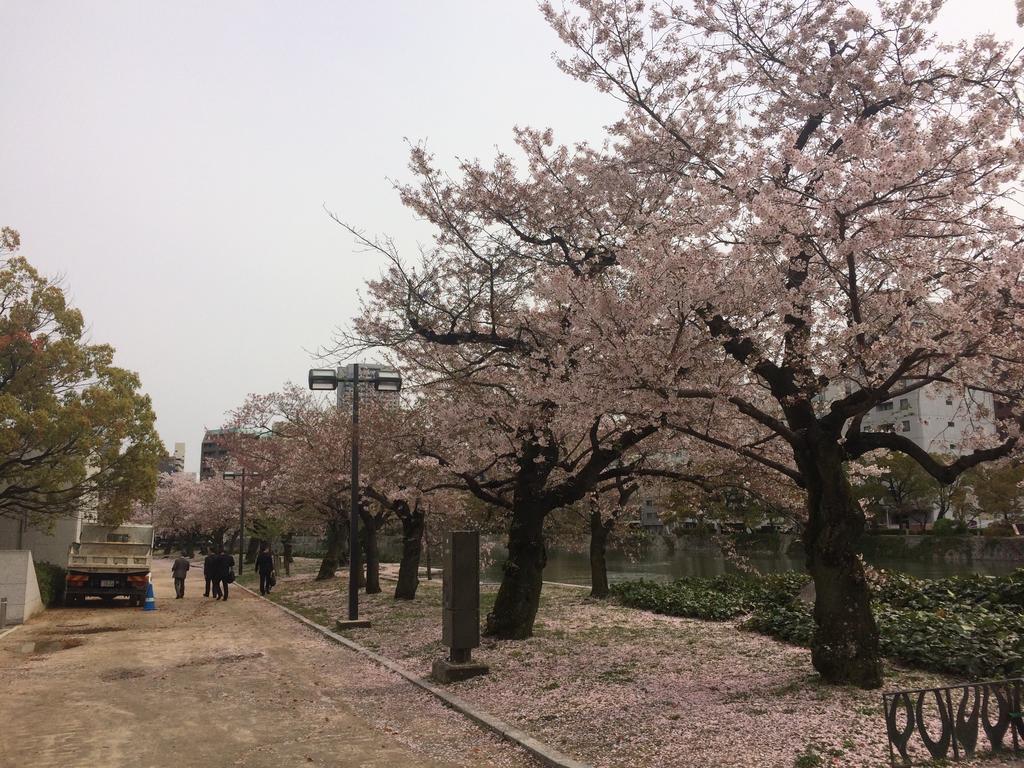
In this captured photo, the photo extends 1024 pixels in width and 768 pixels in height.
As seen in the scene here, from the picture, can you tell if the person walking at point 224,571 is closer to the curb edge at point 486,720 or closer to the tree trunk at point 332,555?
the tree trunk at point 332,555

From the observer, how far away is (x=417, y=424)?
54.4ft

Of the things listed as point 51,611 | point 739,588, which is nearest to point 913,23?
point 739,588

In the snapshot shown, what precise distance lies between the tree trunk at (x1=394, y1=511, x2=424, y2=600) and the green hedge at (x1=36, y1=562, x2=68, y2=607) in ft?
32.5

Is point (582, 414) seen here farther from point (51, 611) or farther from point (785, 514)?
point (51, 611)

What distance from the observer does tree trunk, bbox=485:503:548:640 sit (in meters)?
12.5

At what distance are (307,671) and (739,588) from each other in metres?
11.1

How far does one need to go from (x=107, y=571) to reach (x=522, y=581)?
51.5 feet

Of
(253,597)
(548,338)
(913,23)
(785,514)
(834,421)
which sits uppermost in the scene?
(913,23)

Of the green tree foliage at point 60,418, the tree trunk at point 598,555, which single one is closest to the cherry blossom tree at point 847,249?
the tree trunk at point 598,555

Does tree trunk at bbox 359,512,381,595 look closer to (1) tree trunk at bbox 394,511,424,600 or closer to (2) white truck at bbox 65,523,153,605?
(1) tree trunk at bbox 394,511,424,600

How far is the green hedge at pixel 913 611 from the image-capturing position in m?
8.85

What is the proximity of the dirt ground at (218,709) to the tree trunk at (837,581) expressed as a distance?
368 centimetres

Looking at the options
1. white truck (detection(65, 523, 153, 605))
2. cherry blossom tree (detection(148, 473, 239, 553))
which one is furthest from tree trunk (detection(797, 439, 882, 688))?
cherry blossom tree (detection(148, 473, 239, 553))

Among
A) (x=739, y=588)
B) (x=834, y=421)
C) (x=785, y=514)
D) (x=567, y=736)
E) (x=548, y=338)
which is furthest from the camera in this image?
(x=739, y=588)
